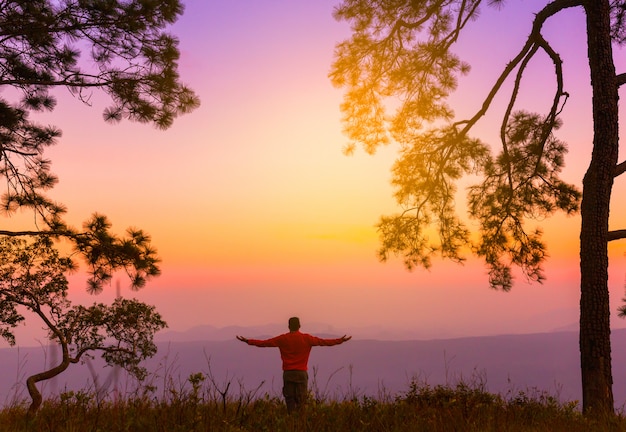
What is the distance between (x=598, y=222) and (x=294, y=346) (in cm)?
650

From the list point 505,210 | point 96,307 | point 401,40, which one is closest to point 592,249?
point 505,210

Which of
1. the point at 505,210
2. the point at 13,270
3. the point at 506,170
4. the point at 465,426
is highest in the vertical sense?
the point at 506,170

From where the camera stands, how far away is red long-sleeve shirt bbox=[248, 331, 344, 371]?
9.03 m

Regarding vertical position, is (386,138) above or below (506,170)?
above

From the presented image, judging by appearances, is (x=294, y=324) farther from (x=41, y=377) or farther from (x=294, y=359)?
(x=41, y=377)

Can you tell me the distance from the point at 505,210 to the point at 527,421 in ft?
24.3

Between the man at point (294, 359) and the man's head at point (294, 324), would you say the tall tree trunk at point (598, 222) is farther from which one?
the man's head at point (294, 324)

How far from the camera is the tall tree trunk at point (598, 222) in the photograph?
10641mm

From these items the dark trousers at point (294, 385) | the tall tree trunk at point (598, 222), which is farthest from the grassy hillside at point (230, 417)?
the tall tree trunk at point (598, 222)

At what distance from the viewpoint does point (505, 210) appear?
541 inches

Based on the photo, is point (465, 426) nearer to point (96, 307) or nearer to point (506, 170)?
point (506, 170)

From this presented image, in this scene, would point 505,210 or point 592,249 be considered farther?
point 505,210

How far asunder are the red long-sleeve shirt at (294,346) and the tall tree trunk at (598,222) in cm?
522

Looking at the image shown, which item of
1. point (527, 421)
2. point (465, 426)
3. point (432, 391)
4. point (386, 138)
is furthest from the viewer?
point (386, 138)
